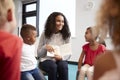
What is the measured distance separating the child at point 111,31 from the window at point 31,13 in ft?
23.6

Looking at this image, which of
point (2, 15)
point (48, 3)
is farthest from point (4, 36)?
point (48, 3)

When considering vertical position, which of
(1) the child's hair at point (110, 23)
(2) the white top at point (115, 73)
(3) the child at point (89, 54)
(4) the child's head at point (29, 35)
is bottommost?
(3) the child at point (89, 54)

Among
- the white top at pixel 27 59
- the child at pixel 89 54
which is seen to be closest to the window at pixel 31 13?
the child at pixel 89 54

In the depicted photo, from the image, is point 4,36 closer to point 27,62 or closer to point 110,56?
point 110,56

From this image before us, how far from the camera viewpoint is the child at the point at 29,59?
97.1 inches

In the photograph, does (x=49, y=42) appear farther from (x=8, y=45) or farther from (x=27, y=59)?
(x=8, y=45)

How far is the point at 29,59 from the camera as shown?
2.50 metres

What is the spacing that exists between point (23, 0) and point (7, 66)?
821 cm

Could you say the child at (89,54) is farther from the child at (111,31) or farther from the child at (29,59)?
the child at (111,31)

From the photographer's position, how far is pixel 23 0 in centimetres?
886

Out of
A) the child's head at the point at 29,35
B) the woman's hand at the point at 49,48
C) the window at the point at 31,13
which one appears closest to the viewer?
the child's head at the point at 29,35

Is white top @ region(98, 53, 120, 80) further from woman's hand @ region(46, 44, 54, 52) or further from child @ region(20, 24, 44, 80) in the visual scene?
woman's hand @ region(46, 44, 54, 52)

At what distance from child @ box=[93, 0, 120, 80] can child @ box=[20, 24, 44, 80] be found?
1.86m

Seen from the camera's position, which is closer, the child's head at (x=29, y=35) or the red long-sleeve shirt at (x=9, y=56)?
the red long-sleeve shirt at (x=9, y=56)
